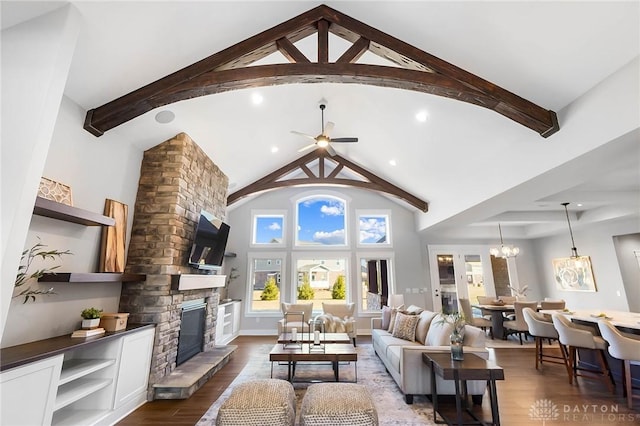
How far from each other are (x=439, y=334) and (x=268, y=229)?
5657 mm

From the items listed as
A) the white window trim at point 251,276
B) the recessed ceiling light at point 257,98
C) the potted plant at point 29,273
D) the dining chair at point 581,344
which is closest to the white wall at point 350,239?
the white window trim at point 251,276

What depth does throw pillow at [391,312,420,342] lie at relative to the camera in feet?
15.0

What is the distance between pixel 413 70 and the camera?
120 inches

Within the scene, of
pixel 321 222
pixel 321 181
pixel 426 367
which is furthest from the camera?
pixel 321 222

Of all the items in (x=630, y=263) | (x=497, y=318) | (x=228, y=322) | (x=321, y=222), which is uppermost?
(x=321, y=222)

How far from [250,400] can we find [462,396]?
2682 mm

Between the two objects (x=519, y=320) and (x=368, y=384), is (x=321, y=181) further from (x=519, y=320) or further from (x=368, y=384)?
(x=519, y=320)

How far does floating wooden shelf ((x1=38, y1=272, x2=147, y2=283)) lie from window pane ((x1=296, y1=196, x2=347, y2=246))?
4990 millimetres

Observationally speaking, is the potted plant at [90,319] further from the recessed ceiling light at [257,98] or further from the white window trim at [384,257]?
the white window trim at [384,257]

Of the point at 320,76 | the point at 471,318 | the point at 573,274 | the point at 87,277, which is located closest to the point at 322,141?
the point at 320,76

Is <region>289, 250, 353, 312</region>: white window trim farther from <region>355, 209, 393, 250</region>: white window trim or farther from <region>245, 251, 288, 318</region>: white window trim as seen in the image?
<region>355, 209, 393, 250</region>: white window trim

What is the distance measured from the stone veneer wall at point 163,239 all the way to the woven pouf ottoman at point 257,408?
6.13ft

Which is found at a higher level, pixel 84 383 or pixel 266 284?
pixel 266 284

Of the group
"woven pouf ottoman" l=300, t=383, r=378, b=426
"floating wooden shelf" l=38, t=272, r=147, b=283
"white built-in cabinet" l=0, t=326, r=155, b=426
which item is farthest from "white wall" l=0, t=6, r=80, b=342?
"woven pouf ottoman" l=300, t=383, r=378, b=426
